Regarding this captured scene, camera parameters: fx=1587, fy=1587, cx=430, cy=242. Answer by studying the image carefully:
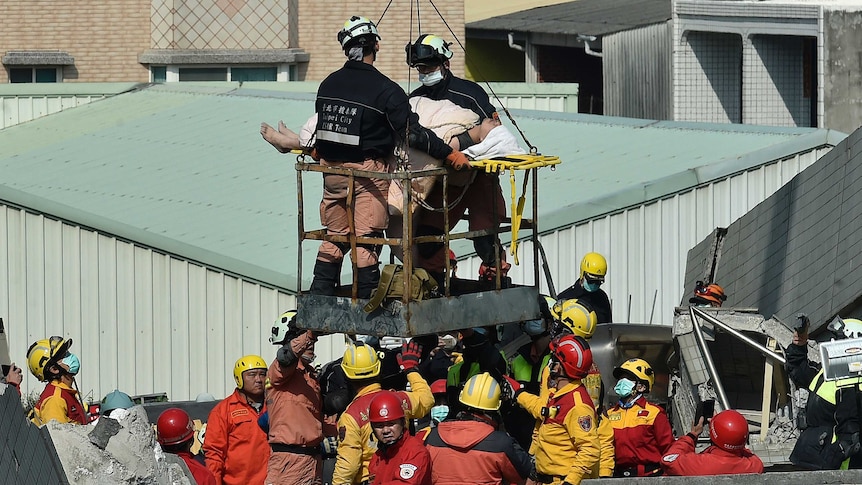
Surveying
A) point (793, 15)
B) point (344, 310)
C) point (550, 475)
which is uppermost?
point (793, 15)

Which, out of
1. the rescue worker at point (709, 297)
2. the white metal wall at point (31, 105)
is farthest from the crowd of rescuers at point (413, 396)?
the white metal wall at point (31, 105)

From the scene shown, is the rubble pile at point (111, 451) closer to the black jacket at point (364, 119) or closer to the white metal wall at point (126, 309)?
the black jacket at point (364, 119)

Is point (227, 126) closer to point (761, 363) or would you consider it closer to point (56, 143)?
point (56, 143)

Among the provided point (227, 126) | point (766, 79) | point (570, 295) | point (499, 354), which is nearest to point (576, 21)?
point (766, 79)

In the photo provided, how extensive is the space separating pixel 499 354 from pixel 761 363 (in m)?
3.00

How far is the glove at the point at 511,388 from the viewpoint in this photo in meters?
10.8

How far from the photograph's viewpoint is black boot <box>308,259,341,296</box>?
35.6 feet

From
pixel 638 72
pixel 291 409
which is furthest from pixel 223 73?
pixel 291 409

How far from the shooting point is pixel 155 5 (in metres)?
37.6

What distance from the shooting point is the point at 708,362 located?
12.6 metres

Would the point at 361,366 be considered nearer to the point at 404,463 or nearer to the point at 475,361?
the point at 475,361

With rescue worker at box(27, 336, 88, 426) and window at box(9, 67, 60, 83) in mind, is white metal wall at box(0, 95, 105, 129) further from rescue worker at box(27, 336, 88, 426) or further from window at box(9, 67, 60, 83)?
rescue worker at box(27, 336, 88, 426)

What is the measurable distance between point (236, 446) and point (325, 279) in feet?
5.42

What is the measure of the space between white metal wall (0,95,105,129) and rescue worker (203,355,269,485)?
62.6 ft
